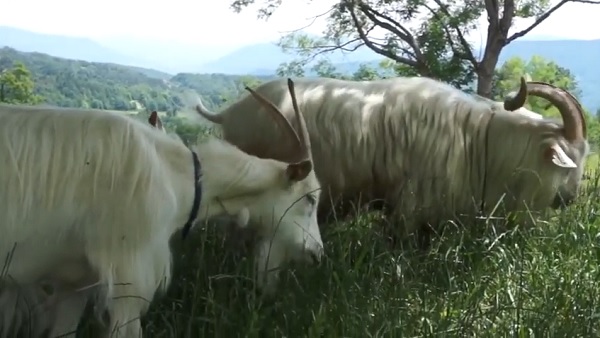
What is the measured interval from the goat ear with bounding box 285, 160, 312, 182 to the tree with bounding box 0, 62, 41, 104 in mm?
2434

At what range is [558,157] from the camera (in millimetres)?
3967

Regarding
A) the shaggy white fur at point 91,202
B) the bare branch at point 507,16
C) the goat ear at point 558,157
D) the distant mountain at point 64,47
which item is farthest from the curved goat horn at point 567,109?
the distant mountain at point 64,47

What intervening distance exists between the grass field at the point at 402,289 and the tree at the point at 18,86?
6.57 ft

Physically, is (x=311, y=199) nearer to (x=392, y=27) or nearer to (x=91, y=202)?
(x=91, y=202)

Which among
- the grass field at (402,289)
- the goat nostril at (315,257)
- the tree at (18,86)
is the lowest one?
the grass field at (402,289)

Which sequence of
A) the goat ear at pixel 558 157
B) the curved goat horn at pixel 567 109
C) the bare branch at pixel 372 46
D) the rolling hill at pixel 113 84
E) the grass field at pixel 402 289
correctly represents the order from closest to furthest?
1. the grass field at pixel 402 289
2. the goat ear at pixel 558 157
3. the curved goat horn at pixel 567 109
4. the rolling hill at pixel 113 84
5. the bare branch at pixel 372 46

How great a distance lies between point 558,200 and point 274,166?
1730 millimetres

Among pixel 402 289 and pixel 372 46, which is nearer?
pixel 402 289

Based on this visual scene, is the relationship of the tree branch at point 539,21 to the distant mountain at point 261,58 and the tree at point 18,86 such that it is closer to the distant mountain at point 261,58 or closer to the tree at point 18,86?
the distant mountain at point 261,58

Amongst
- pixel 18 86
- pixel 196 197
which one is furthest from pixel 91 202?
pixel 18 86

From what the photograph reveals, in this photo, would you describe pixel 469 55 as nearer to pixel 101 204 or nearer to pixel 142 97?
pixel 142 97

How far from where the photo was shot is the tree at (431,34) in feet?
20.6

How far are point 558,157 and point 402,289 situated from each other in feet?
4.05

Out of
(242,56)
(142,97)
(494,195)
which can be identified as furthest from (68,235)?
(242,56)
